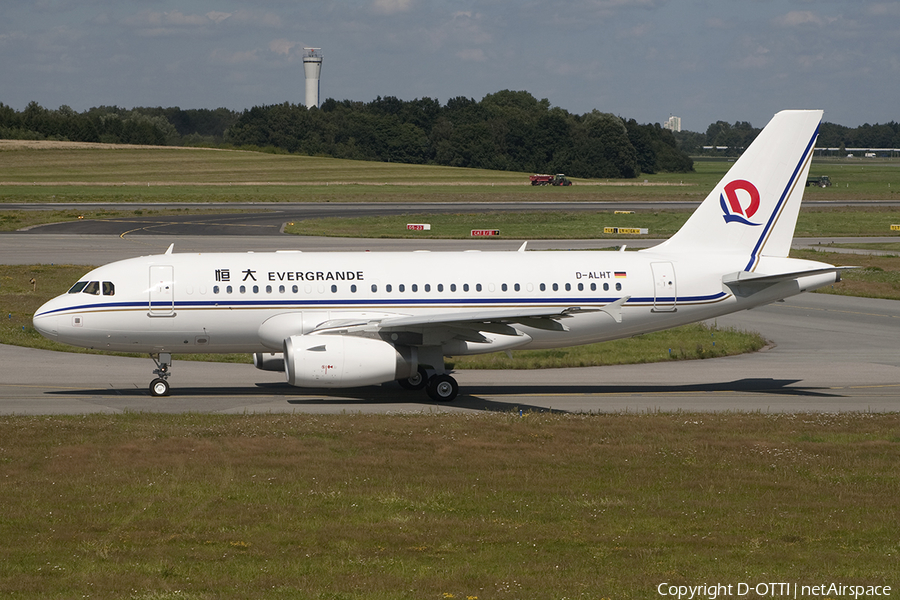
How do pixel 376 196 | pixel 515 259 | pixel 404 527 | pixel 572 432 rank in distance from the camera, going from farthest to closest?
pixel 376 196
pixel 515 259
pixel 572 432
pixel 404 527

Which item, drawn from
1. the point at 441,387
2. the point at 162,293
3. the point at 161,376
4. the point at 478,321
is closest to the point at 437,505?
the point at 478,321

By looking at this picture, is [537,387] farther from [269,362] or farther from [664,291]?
[269,362]

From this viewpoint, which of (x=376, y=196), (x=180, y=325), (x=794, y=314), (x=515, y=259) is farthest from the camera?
(x=376, y=196)

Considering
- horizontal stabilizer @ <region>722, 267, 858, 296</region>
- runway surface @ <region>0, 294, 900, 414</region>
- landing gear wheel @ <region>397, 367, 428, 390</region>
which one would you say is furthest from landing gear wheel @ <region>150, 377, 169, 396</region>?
horizontal stabilizer @ <region>722, 267, 858, 296</region>

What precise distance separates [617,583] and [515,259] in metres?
18.4

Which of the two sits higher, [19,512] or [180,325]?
[180,325]

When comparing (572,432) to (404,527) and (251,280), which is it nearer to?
(404,527)

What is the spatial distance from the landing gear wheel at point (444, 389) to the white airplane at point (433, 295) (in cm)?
4

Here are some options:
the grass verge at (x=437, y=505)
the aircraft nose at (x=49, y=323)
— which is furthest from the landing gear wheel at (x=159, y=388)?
the grass verge at (x=437, y=505)

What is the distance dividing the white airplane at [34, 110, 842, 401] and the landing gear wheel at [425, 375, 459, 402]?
4 centimetres

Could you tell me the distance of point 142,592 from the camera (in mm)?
12453

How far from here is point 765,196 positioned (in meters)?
31.3

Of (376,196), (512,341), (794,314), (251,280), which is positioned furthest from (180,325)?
(376,196)

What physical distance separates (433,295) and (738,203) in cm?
1051
